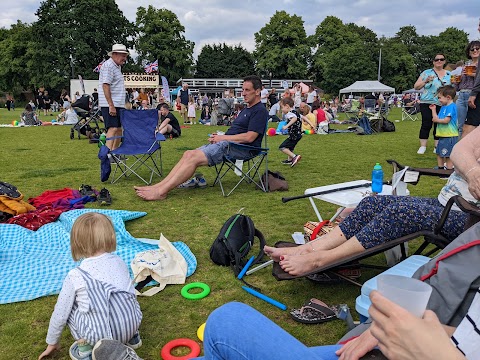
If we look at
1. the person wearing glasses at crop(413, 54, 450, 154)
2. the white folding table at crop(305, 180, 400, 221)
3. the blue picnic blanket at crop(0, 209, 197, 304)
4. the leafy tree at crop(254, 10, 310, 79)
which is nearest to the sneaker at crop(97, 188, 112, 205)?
the blue picnic blanket at crop(0, 209, 197, 304)

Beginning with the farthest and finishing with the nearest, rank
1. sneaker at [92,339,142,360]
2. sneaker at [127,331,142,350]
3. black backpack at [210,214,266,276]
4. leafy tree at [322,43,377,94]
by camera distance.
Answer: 1. leafy tree at [322,43,377,94]
2. black backpack at [210,214,266,276]
3. sneaker at [127,331,142,350]
4. sneaker at [92,339,142,360]

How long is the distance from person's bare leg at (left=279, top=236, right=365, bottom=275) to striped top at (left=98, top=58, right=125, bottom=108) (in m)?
5.13

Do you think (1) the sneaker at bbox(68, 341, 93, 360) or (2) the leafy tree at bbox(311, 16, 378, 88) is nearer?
(1) the sneaker at bbox(68, 341, 93, 360)

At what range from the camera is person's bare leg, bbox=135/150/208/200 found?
5238 millimetres

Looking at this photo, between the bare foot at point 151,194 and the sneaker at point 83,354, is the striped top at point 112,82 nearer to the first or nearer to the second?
the bare foot at point 151,194

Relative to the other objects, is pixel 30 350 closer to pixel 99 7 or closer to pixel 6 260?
pixel 6 260

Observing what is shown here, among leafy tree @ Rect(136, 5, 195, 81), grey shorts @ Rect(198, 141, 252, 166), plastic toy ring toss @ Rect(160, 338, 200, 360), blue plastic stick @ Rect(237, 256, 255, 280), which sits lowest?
plastic toy ring toss @ Rect(160, 338, 200, 360)

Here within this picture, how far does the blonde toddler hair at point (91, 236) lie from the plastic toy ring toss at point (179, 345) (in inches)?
25.9

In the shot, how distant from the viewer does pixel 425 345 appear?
0.86 metres

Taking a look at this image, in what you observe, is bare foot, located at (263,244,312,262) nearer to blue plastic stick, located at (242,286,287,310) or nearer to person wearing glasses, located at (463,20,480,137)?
blue plastic stick, located at (242,286,287,310)

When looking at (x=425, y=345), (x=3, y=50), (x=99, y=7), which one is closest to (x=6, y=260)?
(x=425, y=345)

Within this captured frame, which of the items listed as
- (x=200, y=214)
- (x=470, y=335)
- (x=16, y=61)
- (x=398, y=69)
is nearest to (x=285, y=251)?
(x=470, y=335)

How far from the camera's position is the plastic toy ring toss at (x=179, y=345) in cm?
222

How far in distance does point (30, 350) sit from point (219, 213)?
106 inches
